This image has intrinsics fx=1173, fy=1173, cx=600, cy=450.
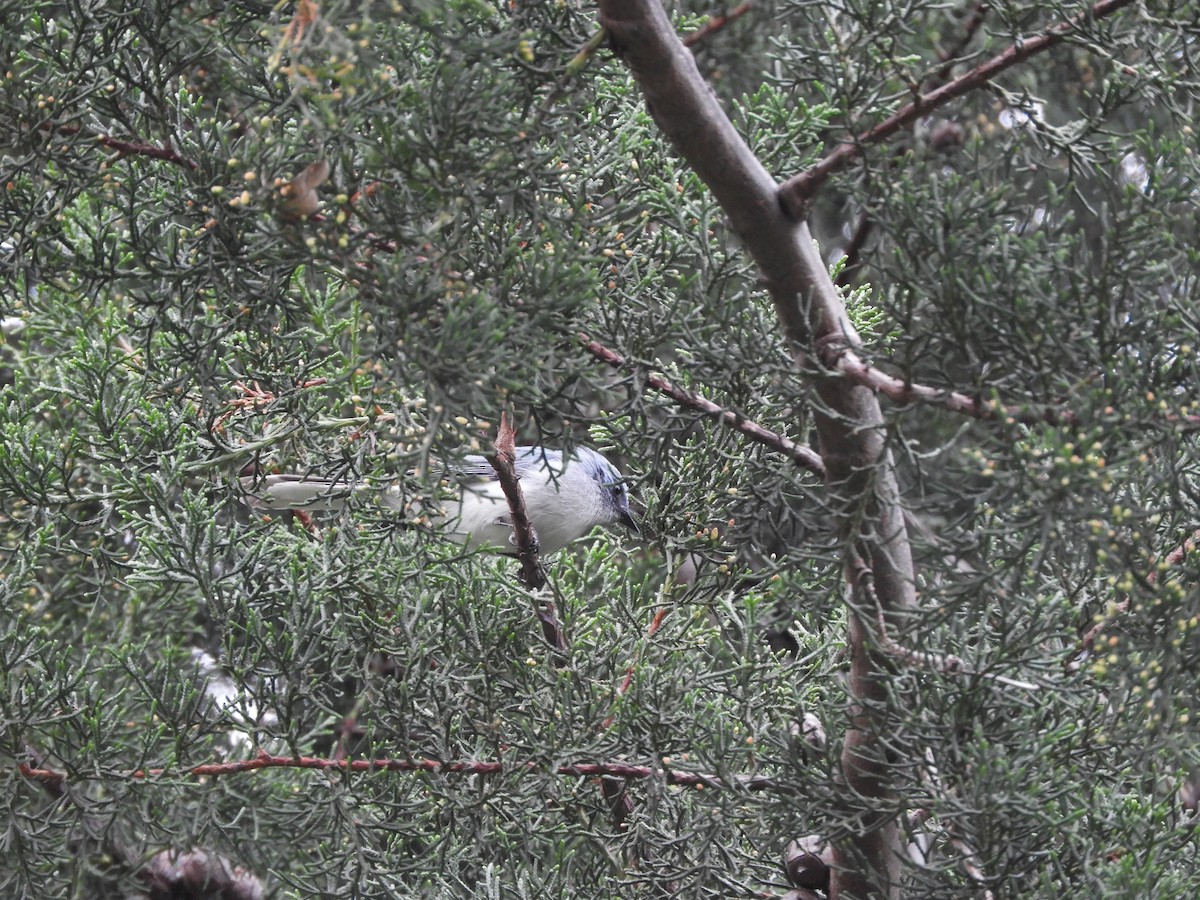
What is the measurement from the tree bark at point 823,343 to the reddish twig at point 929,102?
0.10 feet

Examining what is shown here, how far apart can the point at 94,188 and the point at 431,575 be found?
0.92 meters

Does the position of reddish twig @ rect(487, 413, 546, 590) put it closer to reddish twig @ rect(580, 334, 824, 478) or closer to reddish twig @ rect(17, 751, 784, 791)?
reddish twig @ rect(580, 334, 824, 478)

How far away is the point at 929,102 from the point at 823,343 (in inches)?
13.5

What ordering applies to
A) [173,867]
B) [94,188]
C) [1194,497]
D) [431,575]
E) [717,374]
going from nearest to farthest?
[1194,497] < [717,374] < [94,188] < [431,575] < [173,867]

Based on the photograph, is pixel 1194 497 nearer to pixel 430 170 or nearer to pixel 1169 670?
pixel 1169 670

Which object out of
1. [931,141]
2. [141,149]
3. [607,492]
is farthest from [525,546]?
[931,141]

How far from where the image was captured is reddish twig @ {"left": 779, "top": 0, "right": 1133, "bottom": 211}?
5.07 feet

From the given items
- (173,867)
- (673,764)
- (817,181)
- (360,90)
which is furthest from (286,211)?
(173,867)

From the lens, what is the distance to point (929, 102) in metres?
1.54

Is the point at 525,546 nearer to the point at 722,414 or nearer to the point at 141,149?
the point at 722,414

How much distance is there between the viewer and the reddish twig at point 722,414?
6.16ft

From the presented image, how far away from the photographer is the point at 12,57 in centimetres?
187

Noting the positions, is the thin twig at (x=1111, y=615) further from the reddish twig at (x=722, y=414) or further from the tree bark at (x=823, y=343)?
the reddish twig at (x=722, y=414)

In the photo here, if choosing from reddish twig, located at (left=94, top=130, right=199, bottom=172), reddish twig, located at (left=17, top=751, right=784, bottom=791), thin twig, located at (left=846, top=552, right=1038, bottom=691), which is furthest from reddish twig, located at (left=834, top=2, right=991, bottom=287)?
reddish twig, located at (left=94, top=130, right=199, bottom=172)
